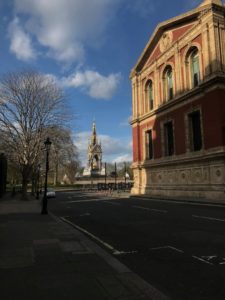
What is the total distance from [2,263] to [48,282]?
Result: 192 centimetres

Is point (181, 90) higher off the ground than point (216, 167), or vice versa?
point (181, 90)

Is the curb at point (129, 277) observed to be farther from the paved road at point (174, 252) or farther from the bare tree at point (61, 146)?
the bare tree at point (61, 146)

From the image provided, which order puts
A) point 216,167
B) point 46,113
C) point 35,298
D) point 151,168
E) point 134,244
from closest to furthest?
point 35,298 → point 134,244 → point 216,167 → point 46,113 → point 151,168

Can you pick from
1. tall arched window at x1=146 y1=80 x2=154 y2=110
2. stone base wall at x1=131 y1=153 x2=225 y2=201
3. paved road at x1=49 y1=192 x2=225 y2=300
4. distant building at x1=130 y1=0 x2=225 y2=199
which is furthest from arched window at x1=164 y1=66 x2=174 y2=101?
paved road at x1=49 y1=192 x2=225 y2=300

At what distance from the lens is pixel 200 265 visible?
712 centimetres

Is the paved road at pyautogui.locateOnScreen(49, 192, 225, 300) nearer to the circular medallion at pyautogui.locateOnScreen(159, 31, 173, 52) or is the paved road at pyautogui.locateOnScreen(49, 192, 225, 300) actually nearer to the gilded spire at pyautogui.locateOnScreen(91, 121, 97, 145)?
the circular medallion at pyautogui.locateOnScreen(159, 31, 173, 52)

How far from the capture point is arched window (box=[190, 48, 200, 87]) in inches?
1416

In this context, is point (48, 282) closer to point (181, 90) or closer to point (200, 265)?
point (200, 265)

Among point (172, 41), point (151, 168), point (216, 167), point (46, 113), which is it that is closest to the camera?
point (216, 167)

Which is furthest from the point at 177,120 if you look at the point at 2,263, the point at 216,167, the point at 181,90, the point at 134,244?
the point at 2,263

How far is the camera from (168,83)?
137 ft

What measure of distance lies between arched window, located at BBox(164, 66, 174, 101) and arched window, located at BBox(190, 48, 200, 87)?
4.37 metres

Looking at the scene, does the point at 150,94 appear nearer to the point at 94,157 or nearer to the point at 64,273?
the point at 64,273

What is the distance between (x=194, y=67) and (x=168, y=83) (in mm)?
5664
